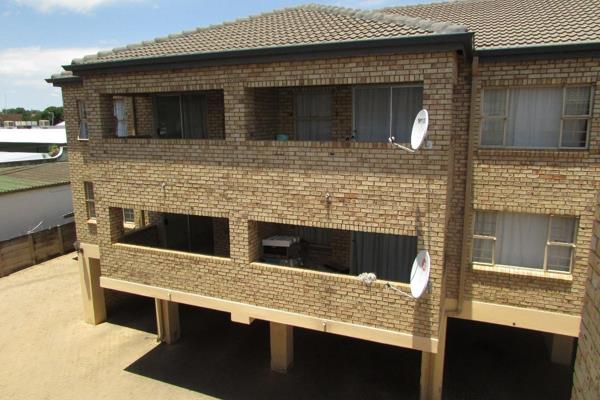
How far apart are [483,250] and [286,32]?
22.1 feet

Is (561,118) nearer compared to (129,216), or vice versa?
(561,118)

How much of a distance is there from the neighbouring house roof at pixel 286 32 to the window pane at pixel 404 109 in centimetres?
157

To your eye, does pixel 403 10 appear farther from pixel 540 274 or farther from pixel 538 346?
pixel 538 346

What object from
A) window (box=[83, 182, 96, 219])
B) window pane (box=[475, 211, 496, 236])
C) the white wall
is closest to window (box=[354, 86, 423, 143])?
window pane (box=[475, 211, 496, 236])

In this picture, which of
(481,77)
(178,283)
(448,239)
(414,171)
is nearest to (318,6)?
(481,77)

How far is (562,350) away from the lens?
1349cm

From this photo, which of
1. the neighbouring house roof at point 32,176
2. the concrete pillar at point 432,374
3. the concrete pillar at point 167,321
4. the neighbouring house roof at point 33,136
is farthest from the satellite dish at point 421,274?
the neighbouring house roof at point 33,136

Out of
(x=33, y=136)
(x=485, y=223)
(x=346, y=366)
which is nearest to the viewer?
(x=485, y=223)

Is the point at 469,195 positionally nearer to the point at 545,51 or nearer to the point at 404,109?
the point at 404,109

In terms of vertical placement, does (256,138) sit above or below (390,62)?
below

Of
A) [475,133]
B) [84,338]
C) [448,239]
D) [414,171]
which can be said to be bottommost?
[84,338]

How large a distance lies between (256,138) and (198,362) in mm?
7530

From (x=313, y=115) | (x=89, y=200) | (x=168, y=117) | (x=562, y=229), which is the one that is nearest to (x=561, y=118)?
(x=562, y=229)

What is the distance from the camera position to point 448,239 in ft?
34.5
